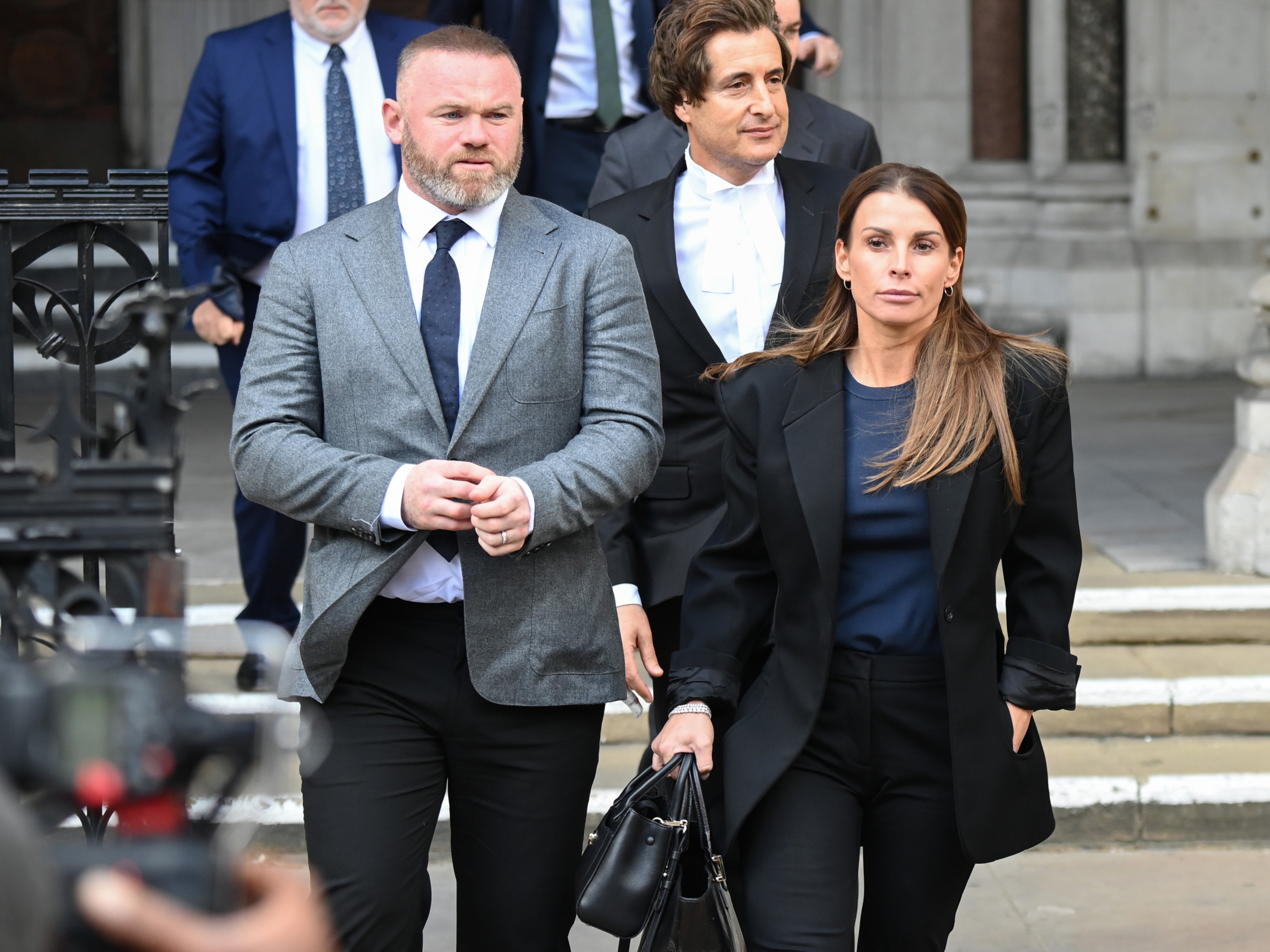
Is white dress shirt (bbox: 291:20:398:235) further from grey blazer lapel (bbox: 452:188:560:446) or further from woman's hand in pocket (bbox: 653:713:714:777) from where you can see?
woman's hand in pocket (bbox: 653:713:714:777)

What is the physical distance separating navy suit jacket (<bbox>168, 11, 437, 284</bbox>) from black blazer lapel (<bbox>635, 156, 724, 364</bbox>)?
1.51m

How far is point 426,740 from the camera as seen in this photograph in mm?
3164

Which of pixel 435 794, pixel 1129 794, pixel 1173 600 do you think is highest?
pixel 435 794

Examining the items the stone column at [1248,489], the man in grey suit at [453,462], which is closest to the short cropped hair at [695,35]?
the man in grey suit at [453,462]

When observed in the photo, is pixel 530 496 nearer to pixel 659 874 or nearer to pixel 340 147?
pixel 659 874

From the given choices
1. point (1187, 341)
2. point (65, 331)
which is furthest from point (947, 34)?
point (65, 331)

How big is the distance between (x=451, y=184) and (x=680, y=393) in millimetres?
878

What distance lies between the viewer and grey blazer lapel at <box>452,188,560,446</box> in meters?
3.10

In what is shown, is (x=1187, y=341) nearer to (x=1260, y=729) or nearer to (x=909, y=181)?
(x=1260, y=729)

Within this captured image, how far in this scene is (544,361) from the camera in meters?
3.15

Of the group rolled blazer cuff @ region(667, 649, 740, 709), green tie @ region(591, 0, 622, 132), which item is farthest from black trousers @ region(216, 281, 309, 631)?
rolled blazer cuff @ region(667, 649, 740, 709)

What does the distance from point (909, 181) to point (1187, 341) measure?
372 inches

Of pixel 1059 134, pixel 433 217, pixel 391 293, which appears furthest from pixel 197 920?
pixel 1059 134

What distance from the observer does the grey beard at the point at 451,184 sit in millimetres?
3143
